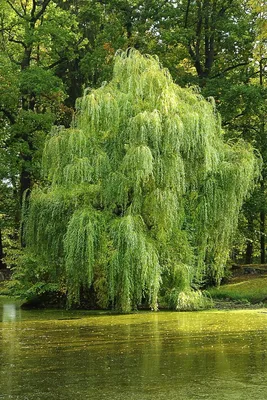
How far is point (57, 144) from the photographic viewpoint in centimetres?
1778

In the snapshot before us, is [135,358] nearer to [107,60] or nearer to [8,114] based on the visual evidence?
[107,60]

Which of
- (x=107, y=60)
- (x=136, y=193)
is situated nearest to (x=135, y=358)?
(x=136, y=193)

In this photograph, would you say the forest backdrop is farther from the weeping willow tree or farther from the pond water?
the pond water

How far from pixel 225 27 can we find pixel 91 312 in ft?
59.1

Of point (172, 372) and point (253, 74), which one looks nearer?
point (172, 372)

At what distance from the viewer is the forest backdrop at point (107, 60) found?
95.6 ft

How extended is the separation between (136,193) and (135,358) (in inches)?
309

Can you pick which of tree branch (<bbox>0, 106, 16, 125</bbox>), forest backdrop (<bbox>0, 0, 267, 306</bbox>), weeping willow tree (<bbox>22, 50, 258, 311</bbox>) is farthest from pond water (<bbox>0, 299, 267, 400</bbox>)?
tree branch (<bbox>0, 106, 16, 125</bbox>)

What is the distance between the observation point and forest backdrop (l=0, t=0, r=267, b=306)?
95.6 ft

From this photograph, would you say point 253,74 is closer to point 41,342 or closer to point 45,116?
point 45,116

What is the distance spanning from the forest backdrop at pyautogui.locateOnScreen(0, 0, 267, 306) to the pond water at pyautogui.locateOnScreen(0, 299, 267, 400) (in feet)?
50.3

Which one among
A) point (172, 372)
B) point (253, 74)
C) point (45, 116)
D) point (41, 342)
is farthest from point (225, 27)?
point (172, 372)

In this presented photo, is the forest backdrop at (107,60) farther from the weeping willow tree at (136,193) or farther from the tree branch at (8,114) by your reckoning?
the weeping willow tree at (136,193)

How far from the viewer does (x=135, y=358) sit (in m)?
9.40
